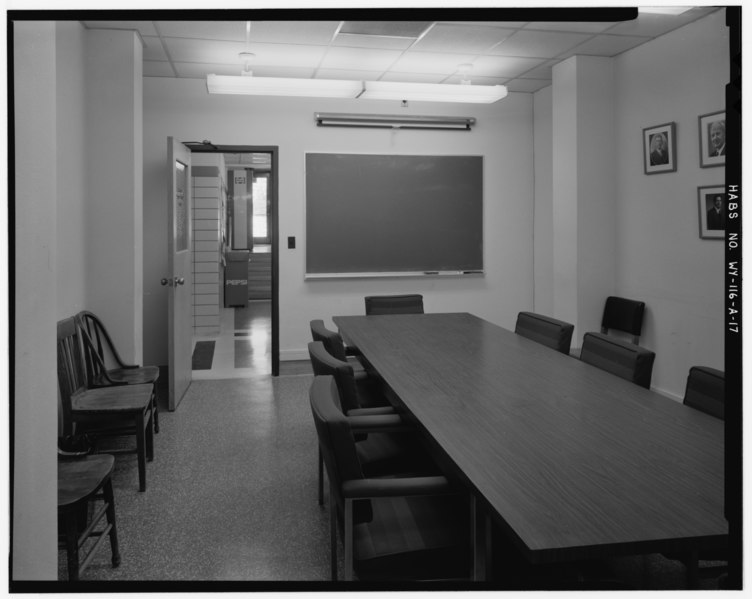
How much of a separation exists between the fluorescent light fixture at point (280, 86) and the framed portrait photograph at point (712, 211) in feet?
7.84

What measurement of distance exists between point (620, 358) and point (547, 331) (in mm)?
789

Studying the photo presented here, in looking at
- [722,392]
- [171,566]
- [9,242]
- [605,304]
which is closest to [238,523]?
[171,566]

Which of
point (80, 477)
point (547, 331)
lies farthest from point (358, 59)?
point (80, 477)

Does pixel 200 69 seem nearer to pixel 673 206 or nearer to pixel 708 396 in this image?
pixel 673 206

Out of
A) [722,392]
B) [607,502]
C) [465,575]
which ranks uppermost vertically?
[722,392]

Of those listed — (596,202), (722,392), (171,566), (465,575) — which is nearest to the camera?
(465,575)

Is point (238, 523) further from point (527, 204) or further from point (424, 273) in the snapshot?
point (527, 204)

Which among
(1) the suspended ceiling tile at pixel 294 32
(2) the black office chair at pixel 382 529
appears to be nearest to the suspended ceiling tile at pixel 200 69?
(1) the suspended ceiling tile at pixel 294 32

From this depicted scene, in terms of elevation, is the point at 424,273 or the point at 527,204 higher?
the point at 527,204

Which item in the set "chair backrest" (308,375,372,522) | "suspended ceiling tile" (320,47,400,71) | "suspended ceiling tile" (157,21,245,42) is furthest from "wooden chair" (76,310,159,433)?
"suspended ceiling tile" (320,47,400,71)

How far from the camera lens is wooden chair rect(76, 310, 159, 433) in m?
3.61

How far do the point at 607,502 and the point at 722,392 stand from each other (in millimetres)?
812

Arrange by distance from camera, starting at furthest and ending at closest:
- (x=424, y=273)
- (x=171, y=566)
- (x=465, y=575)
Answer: (x=424, y=273) → (x=171, y=566) → (x=465, y=575)

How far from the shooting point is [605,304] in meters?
5.03
